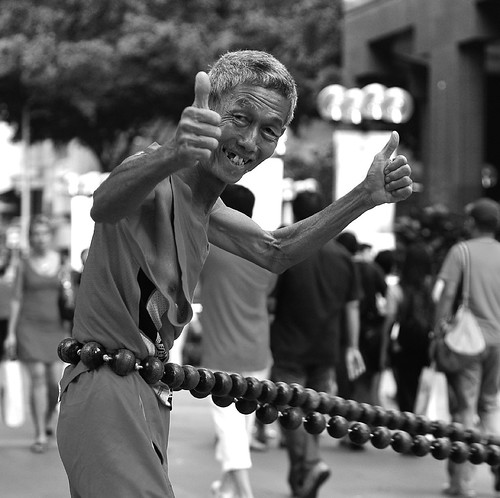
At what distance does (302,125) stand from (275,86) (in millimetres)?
34431

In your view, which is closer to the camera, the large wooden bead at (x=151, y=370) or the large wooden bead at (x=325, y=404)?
the large wooden bead at (x=151, y=370)

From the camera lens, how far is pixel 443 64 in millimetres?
23719

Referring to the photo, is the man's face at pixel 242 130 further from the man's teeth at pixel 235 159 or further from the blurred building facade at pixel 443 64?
the blurred building facade at pixel 443 64

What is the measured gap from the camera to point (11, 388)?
9781 mm

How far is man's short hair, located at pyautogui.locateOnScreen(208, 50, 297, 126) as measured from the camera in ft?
12.0

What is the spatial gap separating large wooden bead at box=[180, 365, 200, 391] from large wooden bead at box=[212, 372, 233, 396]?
0.75 feet

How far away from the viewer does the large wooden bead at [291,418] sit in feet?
16.1

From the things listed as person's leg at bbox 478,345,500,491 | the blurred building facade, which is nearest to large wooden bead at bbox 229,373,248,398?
person's leg at bbox 478,345,500,491

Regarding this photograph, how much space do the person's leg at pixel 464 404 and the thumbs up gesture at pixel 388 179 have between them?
196 inches

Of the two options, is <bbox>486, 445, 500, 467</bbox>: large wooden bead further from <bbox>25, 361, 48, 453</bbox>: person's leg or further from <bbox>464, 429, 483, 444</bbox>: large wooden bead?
<bbox>25, 361, 48, 453</bbox>: person's leg

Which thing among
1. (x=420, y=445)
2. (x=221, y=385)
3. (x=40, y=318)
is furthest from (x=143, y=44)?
(x=221, y=385)

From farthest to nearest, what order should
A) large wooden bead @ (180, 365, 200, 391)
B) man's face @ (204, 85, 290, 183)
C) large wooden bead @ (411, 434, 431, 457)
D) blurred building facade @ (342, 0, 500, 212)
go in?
blurred building facade @ (342, 0, 500, 212) < large wooden bead @ (411, 434, 431, 457) < large wooden bead @ (180, 365, 200, 391) < man's face @ (204, 85, 290, 183)

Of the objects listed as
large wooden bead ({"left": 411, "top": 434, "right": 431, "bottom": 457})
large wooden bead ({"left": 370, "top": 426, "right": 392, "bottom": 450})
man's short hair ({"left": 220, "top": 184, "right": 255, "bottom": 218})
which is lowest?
large wooden bead ({"left": 411, "top": 434, "right": 431, "bottom": 457})

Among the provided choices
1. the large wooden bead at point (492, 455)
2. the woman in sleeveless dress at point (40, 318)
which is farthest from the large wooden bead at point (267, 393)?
the woman in sleeveless dress at point (40, 318)
